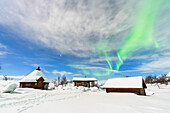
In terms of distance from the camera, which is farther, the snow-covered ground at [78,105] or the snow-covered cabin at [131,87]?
the snow-covered cabin at [131,87]

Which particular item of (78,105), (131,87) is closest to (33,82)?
(78,105)

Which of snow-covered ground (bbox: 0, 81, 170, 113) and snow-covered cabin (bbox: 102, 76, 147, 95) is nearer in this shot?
snow-covered ground (bbox: 0, 81, 170, 113)

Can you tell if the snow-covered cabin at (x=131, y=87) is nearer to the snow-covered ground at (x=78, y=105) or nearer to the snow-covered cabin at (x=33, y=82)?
the snow-covered ground at (x=78, y=105)

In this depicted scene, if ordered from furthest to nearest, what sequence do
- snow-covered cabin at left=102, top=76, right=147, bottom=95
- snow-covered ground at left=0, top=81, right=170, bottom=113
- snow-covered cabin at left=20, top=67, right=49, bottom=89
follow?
snow-covered cabin at left=20, top=67, right=49, bottom=89
snow-covered cabin at left=102, top=76, right=147, bottom=95
snow-covered ground at left=0, top=81, right=170, bottom=113

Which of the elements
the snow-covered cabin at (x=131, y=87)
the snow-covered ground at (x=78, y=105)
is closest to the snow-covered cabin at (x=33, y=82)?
the snow-covered ground at (x=78, y=105)

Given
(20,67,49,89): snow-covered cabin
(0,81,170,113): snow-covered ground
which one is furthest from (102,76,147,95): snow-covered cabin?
(20,67,49,89): snow-covered cabin

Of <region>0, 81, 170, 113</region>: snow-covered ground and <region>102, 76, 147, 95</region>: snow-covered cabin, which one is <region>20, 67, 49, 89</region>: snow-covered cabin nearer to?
<region>0, 81, 170, 113</region>: snow-covered ground

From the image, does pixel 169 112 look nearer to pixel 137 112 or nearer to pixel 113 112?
pixel 137 112

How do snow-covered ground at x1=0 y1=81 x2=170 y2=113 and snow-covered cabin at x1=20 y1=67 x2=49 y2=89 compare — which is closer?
snow-covered ground at x1=0 y1=81 x2=170 y2=113

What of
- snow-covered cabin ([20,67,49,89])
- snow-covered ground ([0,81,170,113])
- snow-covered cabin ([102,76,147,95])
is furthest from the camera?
snow-covered cabin ([20,67,49,89])

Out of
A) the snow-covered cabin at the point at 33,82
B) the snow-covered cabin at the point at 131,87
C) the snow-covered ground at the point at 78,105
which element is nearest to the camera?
the snow-covered ground at the point at 78,105

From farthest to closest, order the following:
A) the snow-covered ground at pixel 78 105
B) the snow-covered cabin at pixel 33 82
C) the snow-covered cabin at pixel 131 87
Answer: the snow-covered cabin at pixel 33 82
the snow-covered cabin at pixel 131 87
the snow-covered ground at pixel 78 105

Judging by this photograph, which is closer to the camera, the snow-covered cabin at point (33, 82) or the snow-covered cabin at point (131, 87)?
the snow-covered cabin at point (131, 87)

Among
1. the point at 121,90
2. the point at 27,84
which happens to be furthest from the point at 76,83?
A: the point at 121,90
